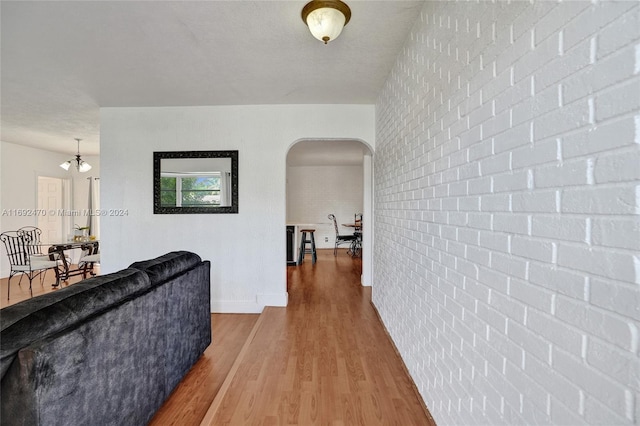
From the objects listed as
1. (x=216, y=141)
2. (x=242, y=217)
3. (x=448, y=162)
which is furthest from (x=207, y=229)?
(x=448, y=162)

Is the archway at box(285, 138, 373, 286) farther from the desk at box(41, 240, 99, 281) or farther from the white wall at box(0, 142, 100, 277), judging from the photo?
the white wall at box(0, 142, 100, 277)

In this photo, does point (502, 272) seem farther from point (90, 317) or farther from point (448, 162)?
point (90, 317)

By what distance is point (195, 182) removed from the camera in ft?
11.7

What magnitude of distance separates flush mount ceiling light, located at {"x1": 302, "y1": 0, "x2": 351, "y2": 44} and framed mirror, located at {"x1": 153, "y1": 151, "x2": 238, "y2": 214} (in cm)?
207

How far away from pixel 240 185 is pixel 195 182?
555 mm

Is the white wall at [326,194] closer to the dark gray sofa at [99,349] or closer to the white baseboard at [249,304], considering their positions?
the white baseboard at [249,304]

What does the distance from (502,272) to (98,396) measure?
1680mm

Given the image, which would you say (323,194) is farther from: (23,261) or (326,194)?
(23,261)

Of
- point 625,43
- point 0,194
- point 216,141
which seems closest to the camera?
point 625,43

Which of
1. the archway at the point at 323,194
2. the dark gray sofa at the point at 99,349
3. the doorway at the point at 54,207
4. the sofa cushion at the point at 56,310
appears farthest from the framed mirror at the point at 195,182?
the archway at the point at 323,194

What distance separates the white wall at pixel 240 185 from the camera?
354 cm

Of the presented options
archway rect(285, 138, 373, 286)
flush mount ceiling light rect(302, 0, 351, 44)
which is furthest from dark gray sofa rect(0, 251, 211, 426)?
archway rect(285, 138, 373, 286)

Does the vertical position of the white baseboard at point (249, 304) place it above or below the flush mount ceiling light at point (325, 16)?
below

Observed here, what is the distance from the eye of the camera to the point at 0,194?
515cm
